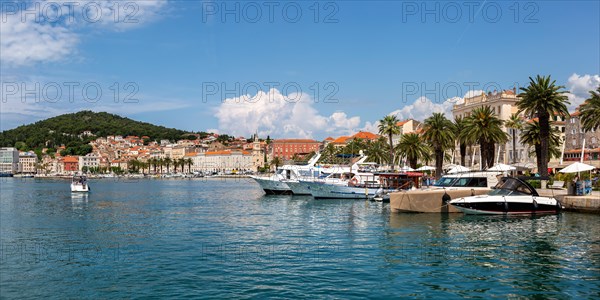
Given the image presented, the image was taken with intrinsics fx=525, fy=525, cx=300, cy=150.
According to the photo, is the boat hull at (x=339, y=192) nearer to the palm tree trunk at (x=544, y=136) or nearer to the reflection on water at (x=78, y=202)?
the palm tree trunk at (x=544, y=136)

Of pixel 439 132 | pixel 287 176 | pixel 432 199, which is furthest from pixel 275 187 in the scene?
pixel 432 199

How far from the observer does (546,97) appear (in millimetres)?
51750

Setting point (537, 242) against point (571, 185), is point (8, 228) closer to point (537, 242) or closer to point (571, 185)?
point (537, 242)

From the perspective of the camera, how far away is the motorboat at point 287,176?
3002 inches

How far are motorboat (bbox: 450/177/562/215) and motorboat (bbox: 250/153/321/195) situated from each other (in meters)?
35.8

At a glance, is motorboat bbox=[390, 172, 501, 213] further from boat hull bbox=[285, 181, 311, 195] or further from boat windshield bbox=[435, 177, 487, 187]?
boat hull bbox=[285, 181, 311, 195]

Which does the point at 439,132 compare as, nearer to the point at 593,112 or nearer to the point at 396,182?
the point at 396,182

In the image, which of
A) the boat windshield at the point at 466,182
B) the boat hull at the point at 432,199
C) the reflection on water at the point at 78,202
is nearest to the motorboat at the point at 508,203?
the boat hull at the point at 432,199

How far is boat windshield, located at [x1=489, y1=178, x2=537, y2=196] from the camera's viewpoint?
40.6 meters

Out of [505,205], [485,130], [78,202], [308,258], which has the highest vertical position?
[485,130]

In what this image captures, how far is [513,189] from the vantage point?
40719mm

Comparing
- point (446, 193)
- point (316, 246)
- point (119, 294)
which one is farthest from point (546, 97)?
point (119, 294)

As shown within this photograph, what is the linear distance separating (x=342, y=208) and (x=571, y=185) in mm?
20308

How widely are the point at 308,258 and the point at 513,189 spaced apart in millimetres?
23356
